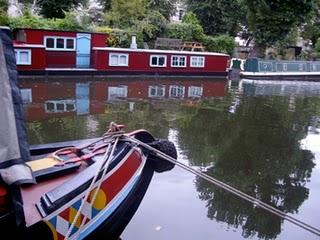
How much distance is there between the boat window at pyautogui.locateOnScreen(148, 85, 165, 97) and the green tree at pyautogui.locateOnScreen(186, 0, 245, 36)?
46.5ft

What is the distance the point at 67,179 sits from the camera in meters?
4.19

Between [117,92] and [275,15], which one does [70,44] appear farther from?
[275,15]

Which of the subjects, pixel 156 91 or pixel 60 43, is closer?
pixel 156 91

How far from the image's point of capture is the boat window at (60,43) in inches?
776

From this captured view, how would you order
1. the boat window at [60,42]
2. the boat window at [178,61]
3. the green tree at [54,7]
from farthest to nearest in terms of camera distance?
the green tree at [54,7] < the boat window at [178,61] < the boat window at [60,42]

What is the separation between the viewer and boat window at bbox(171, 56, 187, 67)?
22.7 meters

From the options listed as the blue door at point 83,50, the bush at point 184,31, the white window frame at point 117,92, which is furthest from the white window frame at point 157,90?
the bush at point 184,31

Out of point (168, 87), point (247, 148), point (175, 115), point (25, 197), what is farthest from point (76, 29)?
point (25, 197)

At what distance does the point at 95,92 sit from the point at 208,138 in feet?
22.8

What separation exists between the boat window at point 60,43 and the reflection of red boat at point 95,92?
1.84 metres

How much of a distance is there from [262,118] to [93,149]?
887 centimetres

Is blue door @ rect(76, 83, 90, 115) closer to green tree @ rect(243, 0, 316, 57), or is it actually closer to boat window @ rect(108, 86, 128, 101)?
boat window @ rect(108, 86, 128, 101)

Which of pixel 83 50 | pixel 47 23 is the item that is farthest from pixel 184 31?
pixel 83 50

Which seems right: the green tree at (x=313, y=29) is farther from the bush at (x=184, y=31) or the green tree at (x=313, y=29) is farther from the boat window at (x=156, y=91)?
the boat window at (x=156, y=91)
